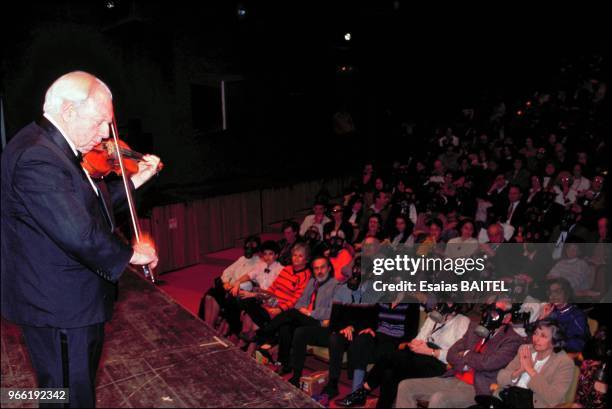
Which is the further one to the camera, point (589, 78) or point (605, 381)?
point (589, 78)

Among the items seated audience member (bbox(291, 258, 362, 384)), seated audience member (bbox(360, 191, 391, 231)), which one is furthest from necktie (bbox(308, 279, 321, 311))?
seated audience member (bbox(360, 191, 391, 231))

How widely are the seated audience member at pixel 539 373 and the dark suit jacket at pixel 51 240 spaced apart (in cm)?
276

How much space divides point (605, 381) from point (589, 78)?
37.5 feet

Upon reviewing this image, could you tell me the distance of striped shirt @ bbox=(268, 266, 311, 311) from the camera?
5312 mm

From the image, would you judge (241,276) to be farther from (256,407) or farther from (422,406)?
(256,407)

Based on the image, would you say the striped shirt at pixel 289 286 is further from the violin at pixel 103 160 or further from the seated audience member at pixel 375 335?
the violin at pixel 103 160

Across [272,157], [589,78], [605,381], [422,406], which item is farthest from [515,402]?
[589,78]

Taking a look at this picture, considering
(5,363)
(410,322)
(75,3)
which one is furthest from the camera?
(75,3)

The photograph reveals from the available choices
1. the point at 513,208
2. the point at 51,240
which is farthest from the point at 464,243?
the point at 51,240

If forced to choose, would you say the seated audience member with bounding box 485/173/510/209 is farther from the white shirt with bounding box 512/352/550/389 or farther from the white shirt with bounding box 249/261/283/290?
the white shirt with bounding box 512/352/550/389

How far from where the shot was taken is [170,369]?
2318mm

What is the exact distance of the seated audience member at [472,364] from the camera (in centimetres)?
381

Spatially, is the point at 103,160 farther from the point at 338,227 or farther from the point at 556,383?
the point at 338,227

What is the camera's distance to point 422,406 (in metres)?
4.07
